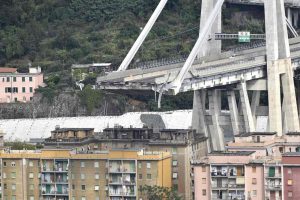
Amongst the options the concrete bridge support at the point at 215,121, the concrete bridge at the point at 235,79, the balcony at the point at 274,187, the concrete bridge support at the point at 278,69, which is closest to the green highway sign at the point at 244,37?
the concrete bridge at the point at 235,79

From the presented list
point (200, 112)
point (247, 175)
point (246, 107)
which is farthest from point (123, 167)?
point (200, 112)

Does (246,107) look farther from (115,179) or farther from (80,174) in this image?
(80,174)

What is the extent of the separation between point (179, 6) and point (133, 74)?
2035 cm

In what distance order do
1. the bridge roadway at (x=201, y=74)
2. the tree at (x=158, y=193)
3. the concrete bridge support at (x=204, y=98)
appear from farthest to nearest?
the concrete bridge support at (x=204, y=98) < the bridge roadway at (x=201, y=74) < the tree at (x=158, y=193)

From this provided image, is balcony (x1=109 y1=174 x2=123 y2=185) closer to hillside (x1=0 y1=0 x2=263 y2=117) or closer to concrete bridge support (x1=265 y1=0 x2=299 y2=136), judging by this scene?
concrete bridge support (x1=265 y1=0 x2=299 y2=136)

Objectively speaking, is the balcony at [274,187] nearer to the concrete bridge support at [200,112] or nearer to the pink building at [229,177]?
the pink building at [229,177]

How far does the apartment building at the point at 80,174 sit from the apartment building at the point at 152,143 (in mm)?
604

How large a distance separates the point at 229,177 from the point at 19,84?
2654cm

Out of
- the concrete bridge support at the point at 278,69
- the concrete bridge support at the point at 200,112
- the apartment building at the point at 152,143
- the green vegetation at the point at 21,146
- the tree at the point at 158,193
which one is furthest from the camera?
the concrete bridge support at the point at 200,112

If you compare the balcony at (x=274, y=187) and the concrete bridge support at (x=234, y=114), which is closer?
the balcony at (x=274, y=187)

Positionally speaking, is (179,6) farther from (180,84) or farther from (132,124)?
(180,84)

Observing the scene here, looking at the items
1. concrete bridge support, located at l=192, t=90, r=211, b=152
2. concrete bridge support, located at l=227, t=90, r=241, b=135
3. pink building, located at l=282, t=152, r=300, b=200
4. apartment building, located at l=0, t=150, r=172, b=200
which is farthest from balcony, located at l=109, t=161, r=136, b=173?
concrete bridge support, located at l=192, t=90, r=211, b=152

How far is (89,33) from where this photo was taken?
98375 mm

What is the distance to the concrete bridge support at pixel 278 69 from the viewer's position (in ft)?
259
